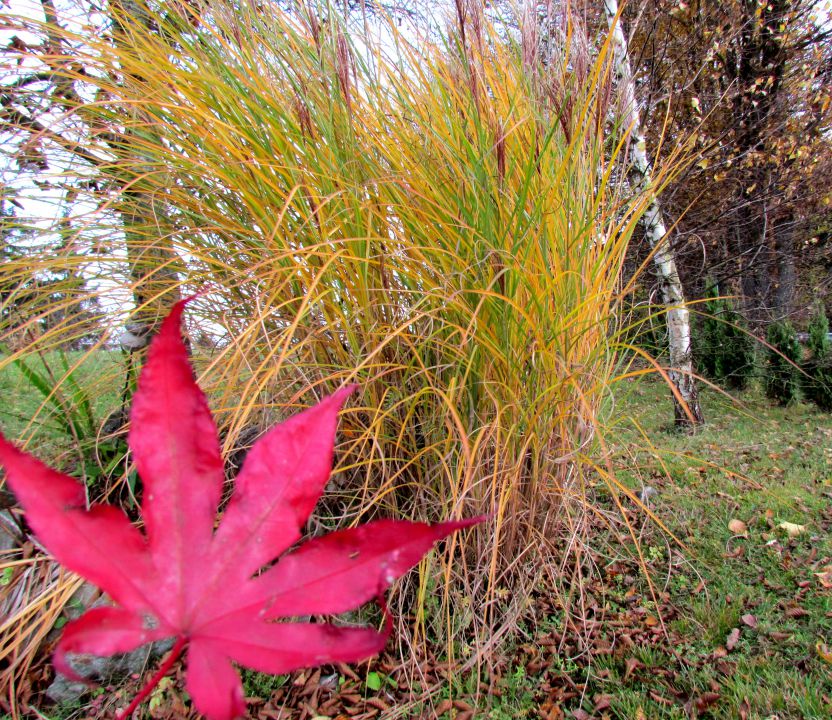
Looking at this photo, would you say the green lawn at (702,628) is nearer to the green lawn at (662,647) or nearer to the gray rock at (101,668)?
the green lawn at (662,647)

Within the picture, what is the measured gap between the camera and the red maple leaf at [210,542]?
221mm

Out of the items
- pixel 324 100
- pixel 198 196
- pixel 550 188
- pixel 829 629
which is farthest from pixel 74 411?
pixel 829 629

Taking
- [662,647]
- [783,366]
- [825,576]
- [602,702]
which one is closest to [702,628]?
[662,647]

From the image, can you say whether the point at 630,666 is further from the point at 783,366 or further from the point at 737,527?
the point at 783,366

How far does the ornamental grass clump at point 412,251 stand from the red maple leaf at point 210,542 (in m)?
0.87

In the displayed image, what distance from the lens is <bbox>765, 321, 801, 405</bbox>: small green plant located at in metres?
5.67

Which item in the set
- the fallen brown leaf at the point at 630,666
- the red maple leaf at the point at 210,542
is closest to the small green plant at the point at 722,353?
the fallen brown leaf at the point at 630,666

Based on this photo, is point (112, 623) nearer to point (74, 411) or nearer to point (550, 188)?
point (550, 188)

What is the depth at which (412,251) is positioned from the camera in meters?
1.31

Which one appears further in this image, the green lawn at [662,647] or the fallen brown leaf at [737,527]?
the fallen brown leaf at [737,527]

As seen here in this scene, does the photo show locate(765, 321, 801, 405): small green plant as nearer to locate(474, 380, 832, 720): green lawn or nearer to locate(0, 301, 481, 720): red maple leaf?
locate(474, 380, 832, 720): green lawn

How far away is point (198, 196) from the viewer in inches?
56.8

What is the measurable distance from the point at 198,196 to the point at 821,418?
595 cm

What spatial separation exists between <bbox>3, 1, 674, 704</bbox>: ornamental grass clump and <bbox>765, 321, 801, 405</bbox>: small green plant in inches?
219
